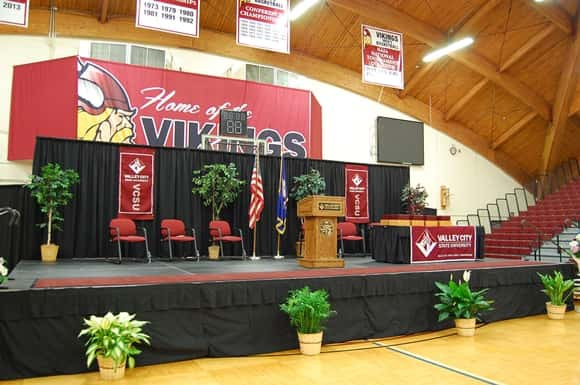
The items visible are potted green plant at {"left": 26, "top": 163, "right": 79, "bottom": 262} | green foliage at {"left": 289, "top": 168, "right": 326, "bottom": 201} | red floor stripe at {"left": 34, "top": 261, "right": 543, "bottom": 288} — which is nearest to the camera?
red floor stripe at {"left": 34, "top": 261, "right": 543, "bottom": 288}

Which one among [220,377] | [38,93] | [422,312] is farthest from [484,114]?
[220,377]

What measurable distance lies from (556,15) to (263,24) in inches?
328

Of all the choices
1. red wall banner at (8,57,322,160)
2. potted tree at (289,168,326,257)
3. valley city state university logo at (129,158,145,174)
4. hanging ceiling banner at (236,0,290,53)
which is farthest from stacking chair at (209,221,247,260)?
hanging ceiling banner at (236,0,290,53)

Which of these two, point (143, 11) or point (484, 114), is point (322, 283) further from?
point (484, 114)

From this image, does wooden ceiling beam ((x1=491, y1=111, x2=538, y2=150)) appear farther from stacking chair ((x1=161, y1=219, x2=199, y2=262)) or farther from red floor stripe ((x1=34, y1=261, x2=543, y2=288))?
stacking chair ((x1=161, y1=219, x2=199, y2=262))

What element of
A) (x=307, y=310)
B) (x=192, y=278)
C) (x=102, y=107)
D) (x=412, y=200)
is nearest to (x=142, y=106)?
(x=102, y=107)

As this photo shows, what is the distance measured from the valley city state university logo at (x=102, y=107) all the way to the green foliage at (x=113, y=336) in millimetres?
6816

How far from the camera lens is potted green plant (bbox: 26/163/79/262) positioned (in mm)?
7035

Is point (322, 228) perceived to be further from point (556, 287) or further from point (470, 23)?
point (470, 23)

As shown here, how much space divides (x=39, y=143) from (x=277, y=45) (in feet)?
14.1

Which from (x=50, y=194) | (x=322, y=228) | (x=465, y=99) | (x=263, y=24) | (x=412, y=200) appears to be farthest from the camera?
(x=465, y=99)

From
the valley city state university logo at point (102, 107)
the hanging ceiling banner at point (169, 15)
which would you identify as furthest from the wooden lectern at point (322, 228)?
the valley city state university logo at point (102, 107)

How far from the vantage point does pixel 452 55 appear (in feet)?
41.4

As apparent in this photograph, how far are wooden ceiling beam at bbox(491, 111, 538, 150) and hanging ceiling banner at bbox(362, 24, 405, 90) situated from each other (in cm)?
833
